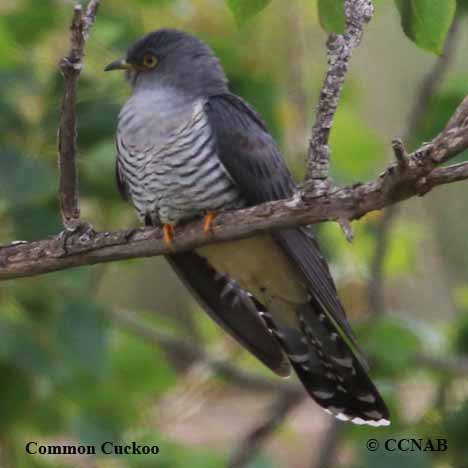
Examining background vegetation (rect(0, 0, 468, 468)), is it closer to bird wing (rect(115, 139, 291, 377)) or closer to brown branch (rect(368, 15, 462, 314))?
brown branch (rect(368, 15, 462, 314))

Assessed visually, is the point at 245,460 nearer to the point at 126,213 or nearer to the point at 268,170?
the point at 126,213

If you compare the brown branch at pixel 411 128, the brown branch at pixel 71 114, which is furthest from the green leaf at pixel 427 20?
the brown branch at pixel 411 128

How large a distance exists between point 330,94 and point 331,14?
228mm

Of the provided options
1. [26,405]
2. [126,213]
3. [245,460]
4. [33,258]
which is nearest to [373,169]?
[126,213]

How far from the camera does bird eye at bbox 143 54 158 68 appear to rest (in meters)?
3.53

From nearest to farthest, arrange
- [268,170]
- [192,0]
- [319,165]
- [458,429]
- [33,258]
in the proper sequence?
[319,165] < [33,258] < [268,170] < [458,429] < [192,0]

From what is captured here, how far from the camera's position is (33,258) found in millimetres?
2762

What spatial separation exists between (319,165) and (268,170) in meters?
0.72

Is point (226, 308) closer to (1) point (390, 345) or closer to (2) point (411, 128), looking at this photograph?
(1) point (390, 345)

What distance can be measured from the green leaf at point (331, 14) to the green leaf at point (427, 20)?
0.47 feet

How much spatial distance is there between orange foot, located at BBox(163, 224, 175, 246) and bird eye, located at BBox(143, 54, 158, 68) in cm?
69

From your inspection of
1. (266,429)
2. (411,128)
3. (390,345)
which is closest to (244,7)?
(411,128)

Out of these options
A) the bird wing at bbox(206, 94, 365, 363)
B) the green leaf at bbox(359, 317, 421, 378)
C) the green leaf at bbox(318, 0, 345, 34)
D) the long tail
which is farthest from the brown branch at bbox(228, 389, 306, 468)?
the green leaf at bbox(318, 0, 345, 34)

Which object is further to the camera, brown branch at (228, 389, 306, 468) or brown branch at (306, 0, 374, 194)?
brown branch at (228, 389, 306, 468)
